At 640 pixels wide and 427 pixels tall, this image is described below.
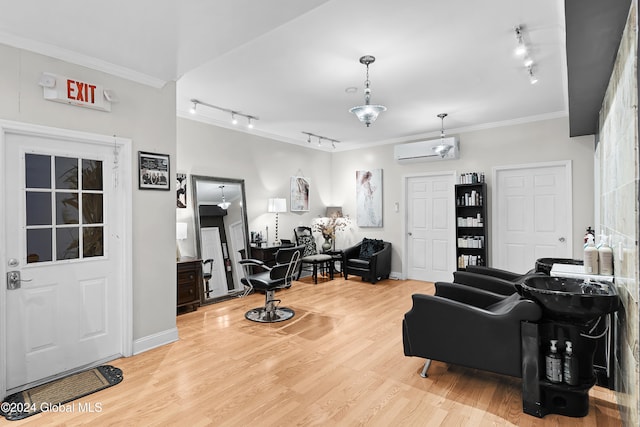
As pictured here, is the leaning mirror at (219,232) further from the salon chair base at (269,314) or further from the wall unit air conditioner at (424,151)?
the wall unit air conditioner at (424,151)

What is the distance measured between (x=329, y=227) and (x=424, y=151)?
98.5 inches

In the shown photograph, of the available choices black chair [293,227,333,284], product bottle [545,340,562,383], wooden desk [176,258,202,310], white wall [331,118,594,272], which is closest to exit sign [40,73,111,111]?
wooden desk [176,258,202,310]

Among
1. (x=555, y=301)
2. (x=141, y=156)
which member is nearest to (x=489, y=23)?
(x=555, y=301)

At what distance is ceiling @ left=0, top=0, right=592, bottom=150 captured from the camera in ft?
7.77

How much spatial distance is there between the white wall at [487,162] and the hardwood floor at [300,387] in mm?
3144

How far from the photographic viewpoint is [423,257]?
6594 mm

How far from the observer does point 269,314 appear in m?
4.31

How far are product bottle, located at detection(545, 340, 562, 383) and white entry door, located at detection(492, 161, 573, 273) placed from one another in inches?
A: 138

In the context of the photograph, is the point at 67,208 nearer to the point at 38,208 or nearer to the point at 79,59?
the point at 38,208

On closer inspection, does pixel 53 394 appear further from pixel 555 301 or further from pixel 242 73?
pixel 555 301

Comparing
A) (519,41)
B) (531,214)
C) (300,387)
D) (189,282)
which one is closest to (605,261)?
(519,41)

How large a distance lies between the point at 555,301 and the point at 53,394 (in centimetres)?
360

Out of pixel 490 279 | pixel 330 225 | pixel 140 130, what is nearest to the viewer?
pixel 140 130

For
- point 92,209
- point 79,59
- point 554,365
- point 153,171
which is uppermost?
point 79,59
